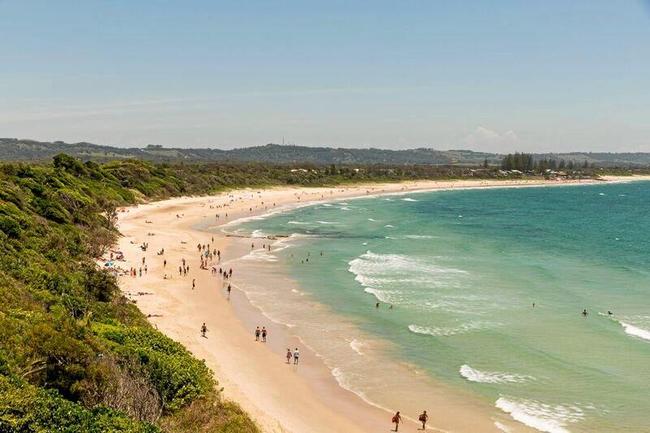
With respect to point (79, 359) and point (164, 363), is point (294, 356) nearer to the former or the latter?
point (164, 363)

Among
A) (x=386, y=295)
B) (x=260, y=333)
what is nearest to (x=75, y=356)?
(x=260, y=333)

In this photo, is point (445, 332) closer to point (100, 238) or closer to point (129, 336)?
point (129, 336)

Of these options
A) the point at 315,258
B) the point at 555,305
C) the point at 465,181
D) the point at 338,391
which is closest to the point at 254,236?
the point at 315,258

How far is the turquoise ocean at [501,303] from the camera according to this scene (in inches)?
910

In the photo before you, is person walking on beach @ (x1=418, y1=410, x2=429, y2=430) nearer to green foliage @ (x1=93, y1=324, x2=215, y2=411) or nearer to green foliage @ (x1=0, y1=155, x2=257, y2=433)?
green foliage @ (x1=0, y1=155, x2=257, y2=433)

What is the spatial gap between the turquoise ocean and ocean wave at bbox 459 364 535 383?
0.05 m

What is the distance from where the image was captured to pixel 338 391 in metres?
23.2

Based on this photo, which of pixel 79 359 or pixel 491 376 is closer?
pixel 79 359

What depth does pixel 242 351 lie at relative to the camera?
27250 mm

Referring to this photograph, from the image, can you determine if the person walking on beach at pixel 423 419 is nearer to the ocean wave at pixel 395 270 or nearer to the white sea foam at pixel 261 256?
the ocean wave at pixel 395 270

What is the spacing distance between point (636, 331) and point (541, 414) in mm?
12861

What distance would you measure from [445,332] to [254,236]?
3680 centimetres

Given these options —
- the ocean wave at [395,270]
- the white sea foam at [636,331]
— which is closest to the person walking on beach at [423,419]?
the white sea foam at [636,331]

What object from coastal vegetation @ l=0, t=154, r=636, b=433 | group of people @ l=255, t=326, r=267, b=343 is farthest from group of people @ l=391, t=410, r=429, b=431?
group of people @ l=255, t=326, r=267, b=343
